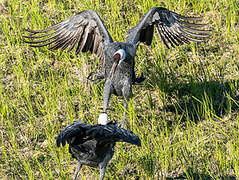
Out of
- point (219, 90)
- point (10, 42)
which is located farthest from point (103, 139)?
point (10, 42)

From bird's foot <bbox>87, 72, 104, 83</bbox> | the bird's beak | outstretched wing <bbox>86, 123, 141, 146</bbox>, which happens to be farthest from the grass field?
outstretched wing <bbox>86, 123, 141, 146</bbox>

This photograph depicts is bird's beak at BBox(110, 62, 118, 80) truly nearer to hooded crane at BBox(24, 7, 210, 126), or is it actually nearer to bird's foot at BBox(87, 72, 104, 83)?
hooded crane at BBox(24, 7, 210, 126)

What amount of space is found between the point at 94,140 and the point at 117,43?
6.60 ft

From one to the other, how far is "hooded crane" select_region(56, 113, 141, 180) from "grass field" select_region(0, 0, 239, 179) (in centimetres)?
41

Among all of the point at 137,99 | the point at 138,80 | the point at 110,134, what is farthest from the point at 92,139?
the point at 137,99

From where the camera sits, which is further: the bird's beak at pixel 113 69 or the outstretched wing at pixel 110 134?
the bird's beak at pixel 113 69

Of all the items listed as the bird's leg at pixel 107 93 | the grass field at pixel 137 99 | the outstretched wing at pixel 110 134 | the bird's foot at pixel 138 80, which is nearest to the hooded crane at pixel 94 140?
the outstretched wing at pixel 110 134

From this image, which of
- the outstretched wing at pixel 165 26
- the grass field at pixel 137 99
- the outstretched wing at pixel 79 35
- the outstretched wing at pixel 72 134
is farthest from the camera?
the outstretched wing at pixel 79 35

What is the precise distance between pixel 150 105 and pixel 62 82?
1.17 metres

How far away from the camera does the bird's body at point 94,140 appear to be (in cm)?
415

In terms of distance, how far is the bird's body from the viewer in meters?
4.15

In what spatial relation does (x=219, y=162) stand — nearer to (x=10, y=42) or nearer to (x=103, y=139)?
(x=103, y=139)

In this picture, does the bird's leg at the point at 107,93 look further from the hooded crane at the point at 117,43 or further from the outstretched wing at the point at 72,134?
the outstretched wing at the point at 72,134

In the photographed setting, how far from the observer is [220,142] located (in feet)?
18.5
